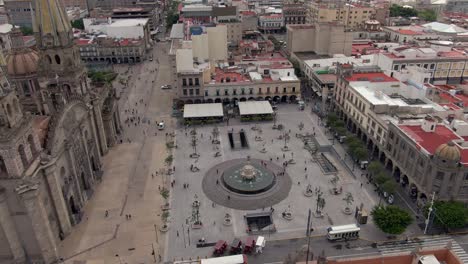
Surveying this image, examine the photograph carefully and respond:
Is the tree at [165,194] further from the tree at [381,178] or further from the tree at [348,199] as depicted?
the tree at [381,178]

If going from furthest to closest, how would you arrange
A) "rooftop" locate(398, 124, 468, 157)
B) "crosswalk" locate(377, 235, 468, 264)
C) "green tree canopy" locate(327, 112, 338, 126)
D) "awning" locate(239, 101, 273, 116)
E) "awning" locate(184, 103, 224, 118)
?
1. "awning" locate(239, 101, 273, 116)
2. "awning" locate(184, 103, 224, 118)
3. "green tree canopy" locate(327, 112, 338, 126)
4. "rooftop" locate(398, 124, 468, 157)
5. "crosswalk" locate(377, 235, 468, 264)

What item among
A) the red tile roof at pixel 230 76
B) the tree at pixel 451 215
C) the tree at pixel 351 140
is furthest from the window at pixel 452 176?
the red tile roof at pixel 230 76

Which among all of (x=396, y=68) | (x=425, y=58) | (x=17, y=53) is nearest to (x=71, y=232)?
(x=17, y=53)

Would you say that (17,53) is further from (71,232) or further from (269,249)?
(269,249)

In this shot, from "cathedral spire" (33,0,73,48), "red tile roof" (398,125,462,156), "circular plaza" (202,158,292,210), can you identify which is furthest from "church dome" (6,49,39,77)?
"red tile roof" (398,125,462,156)

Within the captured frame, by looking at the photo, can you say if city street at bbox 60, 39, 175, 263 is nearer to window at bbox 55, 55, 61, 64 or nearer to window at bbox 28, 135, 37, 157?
window at bbox 28, 135, 37, 157
